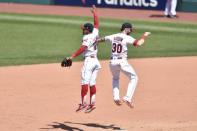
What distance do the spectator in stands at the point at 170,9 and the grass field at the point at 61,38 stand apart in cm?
145

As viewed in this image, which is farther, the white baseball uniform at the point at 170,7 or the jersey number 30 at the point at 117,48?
the white baseball uniform at the point at 170,7

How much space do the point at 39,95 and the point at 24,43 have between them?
964cm

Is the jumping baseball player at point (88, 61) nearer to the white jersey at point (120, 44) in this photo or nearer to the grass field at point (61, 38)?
the white jersey at point (120, 44)

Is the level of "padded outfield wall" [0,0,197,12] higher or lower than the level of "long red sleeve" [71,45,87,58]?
lower

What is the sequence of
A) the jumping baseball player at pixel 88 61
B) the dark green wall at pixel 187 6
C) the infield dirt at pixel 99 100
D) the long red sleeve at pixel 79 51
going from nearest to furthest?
1. the long red sleeve at pixel 79 51
2. the jumping baseball player at pixel 88 61
3. the infield dirt at pixel 99 100
4. the dark green wall at pixel 187 6

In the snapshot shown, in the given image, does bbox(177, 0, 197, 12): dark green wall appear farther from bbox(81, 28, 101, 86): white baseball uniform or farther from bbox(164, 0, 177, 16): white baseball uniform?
bbox(81, 28, 101, 86): white baseball uniform

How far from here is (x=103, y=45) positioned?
26.4 m

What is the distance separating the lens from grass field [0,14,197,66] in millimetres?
23878

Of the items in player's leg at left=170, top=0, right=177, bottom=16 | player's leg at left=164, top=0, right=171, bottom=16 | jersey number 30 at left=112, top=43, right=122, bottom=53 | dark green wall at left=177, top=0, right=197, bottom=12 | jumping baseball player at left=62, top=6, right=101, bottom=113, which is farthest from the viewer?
dark green wall at left=177, top=0, right=197, bottom=12

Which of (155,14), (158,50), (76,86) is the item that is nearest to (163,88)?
(76,86)

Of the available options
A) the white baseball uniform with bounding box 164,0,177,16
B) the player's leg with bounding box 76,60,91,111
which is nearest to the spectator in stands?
the white baseball uniform with bounding box 164,0,177,16

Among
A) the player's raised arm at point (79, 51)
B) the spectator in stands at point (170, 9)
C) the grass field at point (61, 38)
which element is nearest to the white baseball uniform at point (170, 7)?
the spectator in stands at point (170, 9)

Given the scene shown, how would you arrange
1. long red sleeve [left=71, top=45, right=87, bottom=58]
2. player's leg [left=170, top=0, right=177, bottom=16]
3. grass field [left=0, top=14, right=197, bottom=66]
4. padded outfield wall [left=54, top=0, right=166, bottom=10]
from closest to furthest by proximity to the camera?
1. long red sleeve [left=71, top=45, right=87, bottom=58]
2. grass field [left=0, top=14, right=197, bottom=66]
3. player's leg [left=170, top=0, right=177, bottom=16]
4. padded outfield wall [left=54, top=0, right=166, bottom=10]

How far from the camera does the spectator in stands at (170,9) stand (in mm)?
34344
